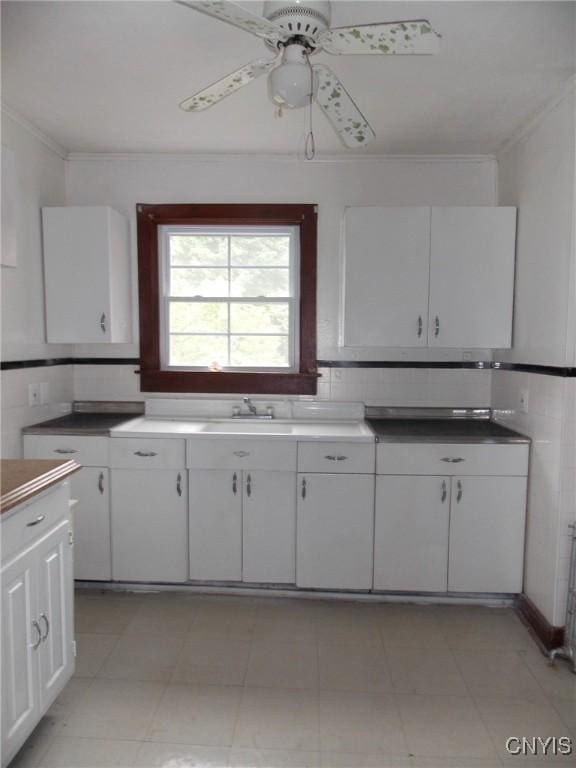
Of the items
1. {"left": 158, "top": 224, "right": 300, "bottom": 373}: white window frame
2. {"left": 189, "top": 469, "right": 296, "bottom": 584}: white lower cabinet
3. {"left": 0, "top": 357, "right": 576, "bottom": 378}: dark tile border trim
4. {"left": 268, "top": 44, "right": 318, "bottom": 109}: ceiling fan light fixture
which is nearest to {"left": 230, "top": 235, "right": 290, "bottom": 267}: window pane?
{"left": 158, "top": 224, "right": 300, "bottom": 373}: white window frame

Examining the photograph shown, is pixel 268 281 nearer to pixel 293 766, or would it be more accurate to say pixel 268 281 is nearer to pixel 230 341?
pixel 230 341

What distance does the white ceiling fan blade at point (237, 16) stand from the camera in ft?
4.40

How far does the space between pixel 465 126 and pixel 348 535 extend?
2306mm

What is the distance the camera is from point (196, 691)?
2.11 metres

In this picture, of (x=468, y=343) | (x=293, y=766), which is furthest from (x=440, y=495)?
(x=293, y=766)

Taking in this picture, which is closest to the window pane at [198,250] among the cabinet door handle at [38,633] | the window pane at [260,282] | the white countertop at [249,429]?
the window pane at [260,282]

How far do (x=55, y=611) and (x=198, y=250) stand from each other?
2.29 metres

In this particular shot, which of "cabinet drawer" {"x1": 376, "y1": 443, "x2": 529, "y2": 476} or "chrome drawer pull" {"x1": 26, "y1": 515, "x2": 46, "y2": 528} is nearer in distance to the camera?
"chrome drawer pull" {"x1": 26, "y1": 515, "x2": 46, "y2": 528}

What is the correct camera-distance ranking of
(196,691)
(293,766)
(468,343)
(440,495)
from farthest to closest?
(468,343)
(440,495)
(196,691)
(293,766)

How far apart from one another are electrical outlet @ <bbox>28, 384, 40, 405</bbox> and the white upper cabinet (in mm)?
303

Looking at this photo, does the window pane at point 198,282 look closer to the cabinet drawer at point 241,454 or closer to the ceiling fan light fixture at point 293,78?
the cabinet drawer at point 241,454

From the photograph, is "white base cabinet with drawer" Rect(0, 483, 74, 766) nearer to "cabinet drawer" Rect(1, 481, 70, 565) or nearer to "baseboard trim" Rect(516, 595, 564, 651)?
"cabinet drawer" Rect(1, 481, 70, 565)

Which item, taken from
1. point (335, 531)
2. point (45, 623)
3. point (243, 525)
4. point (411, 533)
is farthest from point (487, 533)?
point (45, 623)

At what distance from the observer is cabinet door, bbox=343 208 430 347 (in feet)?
9.53
